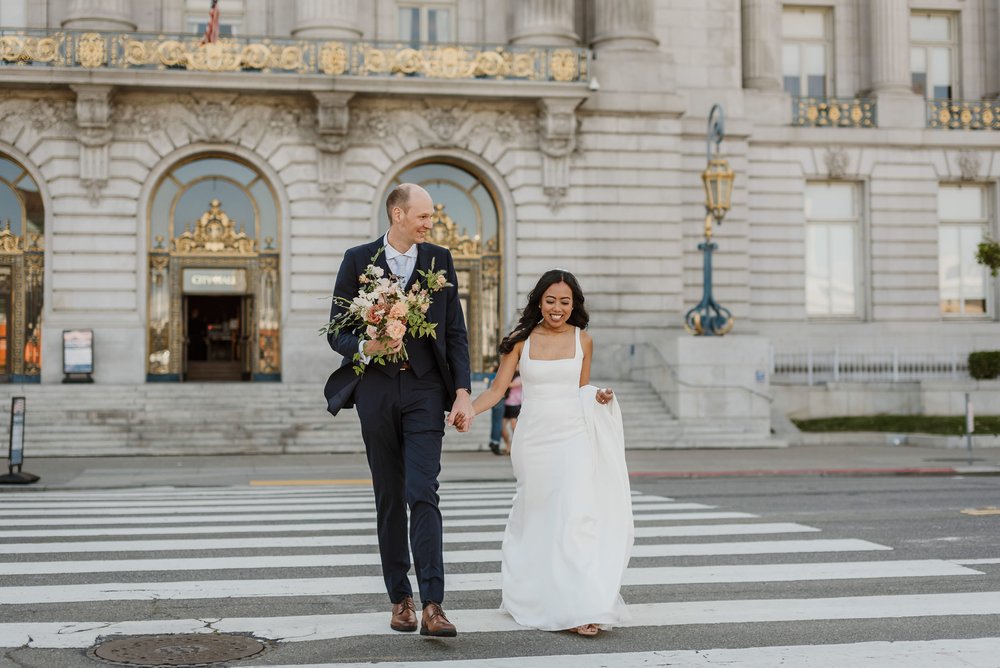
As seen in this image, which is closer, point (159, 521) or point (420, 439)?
point (420, 439)

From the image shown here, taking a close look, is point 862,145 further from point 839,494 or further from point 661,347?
point 839,494

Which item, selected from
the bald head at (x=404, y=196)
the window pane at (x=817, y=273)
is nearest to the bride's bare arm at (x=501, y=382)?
the bald head at (x=404, y=196)

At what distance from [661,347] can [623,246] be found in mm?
4927

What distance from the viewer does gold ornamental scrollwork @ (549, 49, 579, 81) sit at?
31.8 m

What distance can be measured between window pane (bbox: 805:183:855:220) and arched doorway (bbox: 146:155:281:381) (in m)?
16.2

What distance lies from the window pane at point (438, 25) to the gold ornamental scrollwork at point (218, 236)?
764 cm

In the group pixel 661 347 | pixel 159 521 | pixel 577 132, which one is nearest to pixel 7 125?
pixel 577 132

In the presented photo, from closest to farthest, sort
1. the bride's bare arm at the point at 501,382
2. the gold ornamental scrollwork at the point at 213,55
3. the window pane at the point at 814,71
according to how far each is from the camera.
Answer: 1. the bride's bare arm at the point at 501,382
2. the gold ornamental scrollwork at the point at 213,55
3. the window pane at the point at 814,71

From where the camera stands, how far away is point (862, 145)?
37344mm

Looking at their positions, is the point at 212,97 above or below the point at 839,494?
above

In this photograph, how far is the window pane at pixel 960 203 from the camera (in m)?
38.3

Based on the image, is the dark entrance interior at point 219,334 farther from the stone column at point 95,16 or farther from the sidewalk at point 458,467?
the sidewalk at point 458,467

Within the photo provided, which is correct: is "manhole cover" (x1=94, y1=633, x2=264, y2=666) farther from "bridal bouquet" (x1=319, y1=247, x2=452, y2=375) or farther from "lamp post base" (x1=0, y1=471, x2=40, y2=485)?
"lamp post base" (x1=0, y1=471, x2=40, y2=485)

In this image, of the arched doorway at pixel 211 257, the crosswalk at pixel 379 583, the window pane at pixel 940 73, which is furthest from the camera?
the window pane at pixel 940 73
